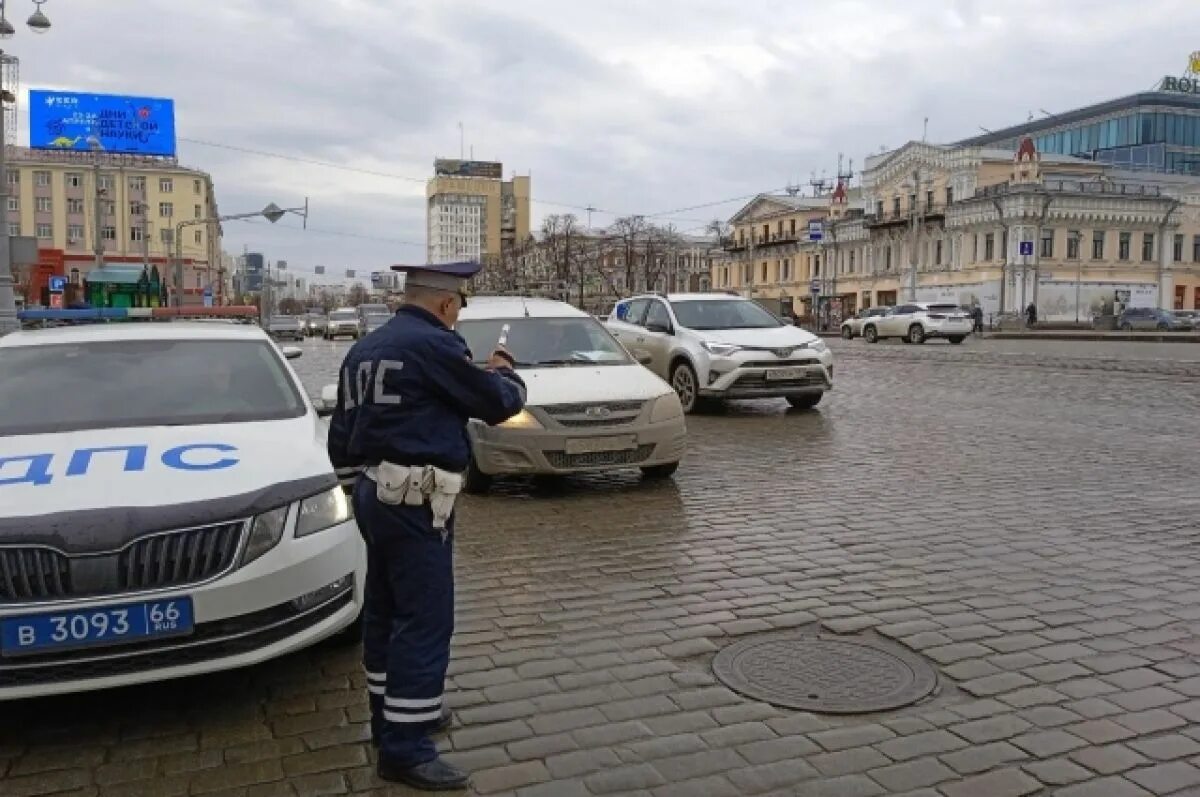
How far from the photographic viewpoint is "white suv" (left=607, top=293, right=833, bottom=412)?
42.8ft

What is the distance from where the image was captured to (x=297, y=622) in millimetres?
3947

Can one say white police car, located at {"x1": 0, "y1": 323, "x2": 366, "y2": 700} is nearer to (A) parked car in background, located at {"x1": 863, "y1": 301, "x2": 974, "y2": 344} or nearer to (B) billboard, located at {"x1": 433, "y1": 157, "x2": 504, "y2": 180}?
(A) parked car in background, located at {"x1": 863, "y1": 301, "x2": 974, "y2": 344}

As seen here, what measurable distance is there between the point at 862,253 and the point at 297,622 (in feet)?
276

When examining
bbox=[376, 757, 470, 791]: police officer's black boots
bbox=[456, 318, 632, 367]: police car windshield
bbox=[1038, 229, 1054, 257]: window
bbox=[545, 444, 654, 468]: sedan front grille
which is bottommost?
bbox=[376, 757, 470, 791]: police officer's black boots

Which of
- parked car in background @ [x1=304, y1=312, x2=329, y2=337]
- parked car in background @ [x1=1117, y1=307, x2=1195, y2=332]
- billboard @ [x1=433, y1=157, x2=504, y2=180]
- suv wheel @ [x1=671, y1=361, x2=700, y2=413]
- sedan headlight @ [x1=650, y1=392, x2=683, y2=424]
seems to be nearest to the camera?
sedan headlight @ [x1=650, y1=392, x2=683, y2=424]

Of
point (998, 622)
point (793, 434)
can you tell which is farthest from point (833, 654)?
point (793, 434)

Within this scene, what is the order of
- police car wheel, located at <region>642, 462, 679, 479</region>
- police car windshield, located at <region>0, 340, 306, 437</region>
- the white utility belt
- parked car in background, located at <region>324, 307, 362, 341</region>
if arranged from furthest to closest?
parked car in background, located at <region>324, 307, 362, 341</region>
police car wheel, located at <region>642, 462, 679, 479</region>
police car windshield, located at <region>0, 340, 306, 437</region>
the white utility belt

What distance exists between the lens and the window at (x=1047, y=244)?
6719cm

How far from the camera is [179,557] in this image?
3639 millimetres

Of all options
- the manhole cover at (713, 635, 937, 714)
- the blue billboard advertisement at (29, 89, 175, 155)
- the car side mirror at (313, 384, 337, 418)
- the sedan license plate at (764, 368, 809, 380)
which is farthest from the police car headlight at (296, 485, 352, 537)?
the blue billboard advertisement at (29, 89, 175, 155)

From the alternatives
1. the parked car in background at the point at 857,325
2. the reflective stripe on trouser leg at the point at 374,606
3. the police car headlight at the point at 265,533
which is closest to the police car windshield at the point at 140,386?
the police car headlight at the point at 265,533

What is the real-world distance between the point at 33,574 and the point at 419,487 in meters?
1.41

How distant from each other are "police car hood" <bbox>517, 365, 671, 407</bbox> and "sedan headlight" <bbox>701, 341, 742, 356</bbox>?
13.9 ft

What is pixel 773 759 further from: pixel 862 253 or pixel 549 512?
pixel 862 253
